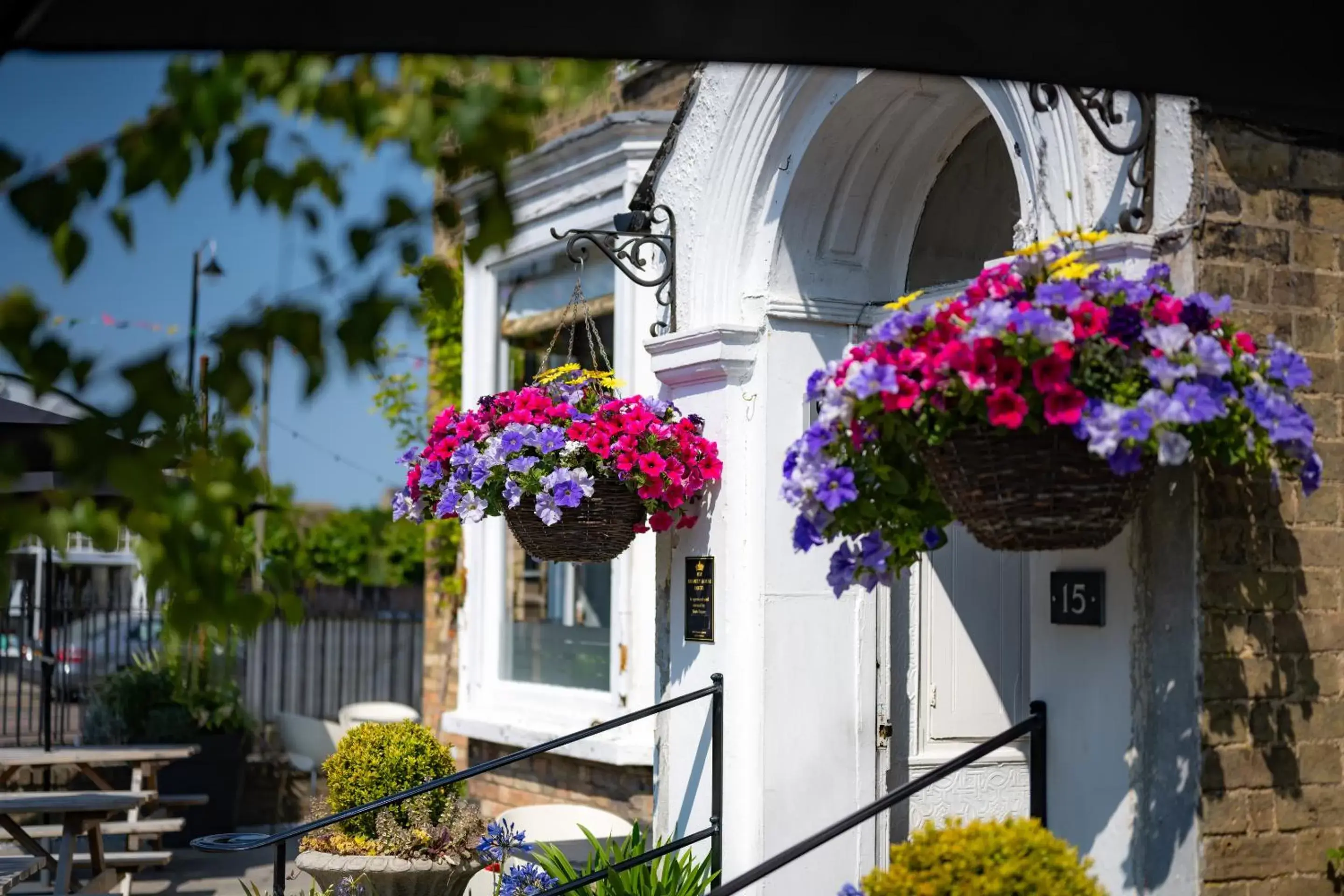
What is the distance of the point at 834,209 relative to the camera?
562 centimetres

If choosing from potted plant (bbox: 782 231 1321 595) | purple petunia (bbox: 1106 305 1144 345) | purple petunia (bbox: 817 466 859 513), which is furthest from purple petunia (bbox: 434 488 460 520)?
purple petunia (bbox: 1106 305 1144 345)

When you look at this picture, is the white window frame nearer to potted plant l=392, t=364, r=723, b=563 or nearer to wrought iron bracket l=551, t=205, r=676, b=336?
wrought iron bracket l=551, t=205, r=676, b=336

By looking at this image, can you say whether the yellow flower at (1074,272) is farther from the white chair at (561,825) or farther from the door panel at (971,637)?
the white chair at (561,825)

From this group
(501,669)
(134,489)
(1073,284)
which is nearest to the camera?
(134,489)

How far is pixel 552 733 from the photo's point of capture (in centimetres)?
840

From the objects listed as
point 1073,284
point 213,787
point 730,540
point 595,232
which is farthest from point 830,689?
point 213,787

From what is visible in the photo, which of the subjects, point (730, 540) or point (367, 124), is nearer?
point (367, 124)

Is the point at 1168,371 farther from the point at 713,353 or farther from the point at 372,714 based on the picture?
the point at 372,714

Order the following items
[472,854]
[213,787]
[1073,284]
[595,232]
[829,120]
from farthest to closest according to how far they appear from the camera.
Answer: [213,787] → [472,854] → [595,232] → [829,120] → [1073,284]

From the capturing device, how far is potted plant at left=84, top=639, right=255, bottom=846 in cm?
1034

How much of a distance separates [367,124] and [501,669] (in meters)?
7.25

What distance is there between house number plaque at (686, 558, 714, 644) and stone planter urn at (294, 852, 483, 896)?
149 cm

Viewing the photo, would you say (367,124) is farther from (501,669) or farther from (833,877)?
(501,669)

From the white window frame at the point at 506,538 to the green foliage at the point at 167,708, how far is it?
2.01 m
